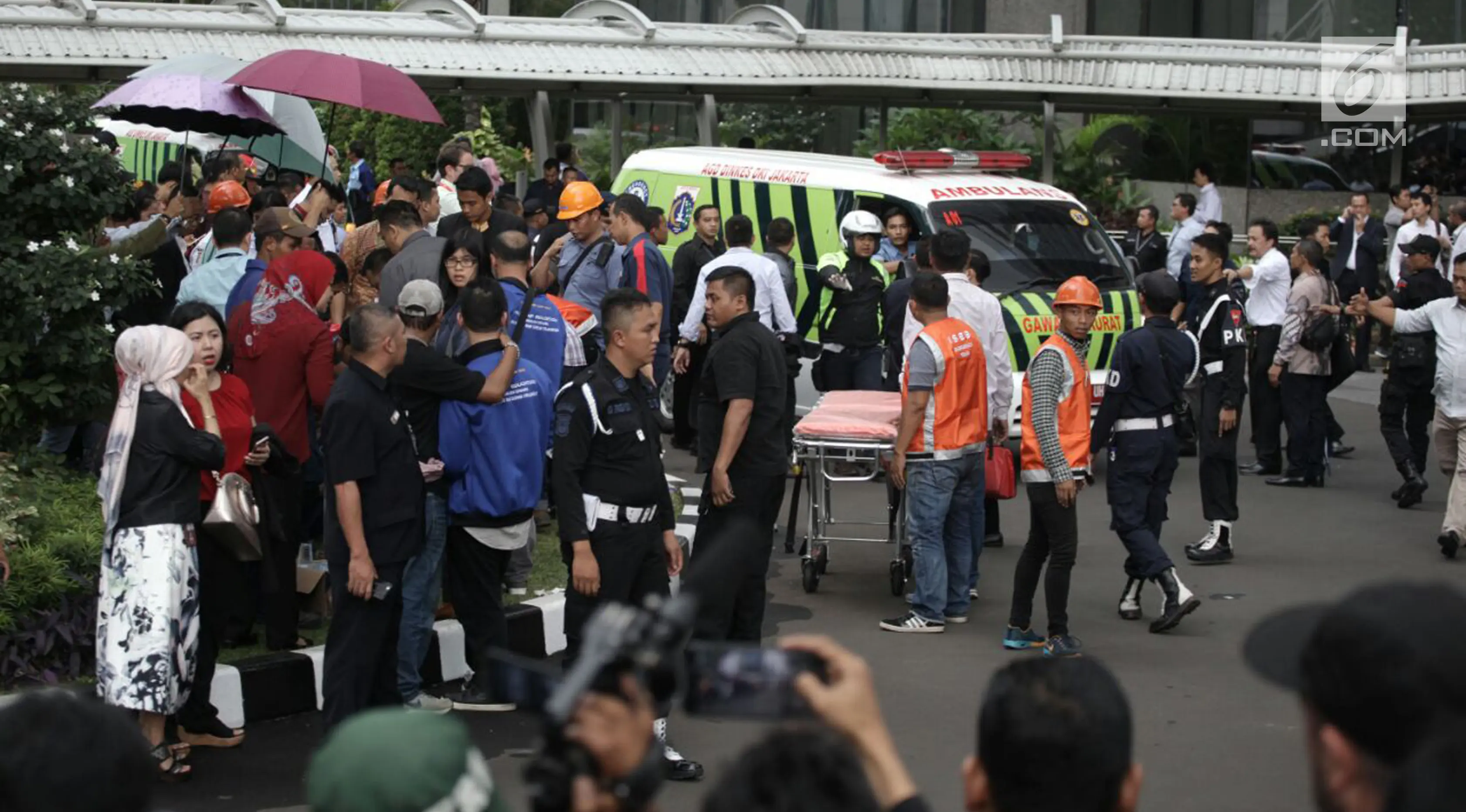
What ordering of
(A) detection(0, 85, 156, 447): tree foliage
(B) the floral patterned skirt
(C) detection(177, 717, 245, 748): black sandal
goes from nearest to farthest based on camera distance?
(B) the floral patterned skirt → (C) detection(177, 717, 245, 748): black sandal → (A) detection(0, 85, 156, 447): tree foliage

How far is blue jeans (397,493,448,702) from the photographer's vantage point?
288 inches

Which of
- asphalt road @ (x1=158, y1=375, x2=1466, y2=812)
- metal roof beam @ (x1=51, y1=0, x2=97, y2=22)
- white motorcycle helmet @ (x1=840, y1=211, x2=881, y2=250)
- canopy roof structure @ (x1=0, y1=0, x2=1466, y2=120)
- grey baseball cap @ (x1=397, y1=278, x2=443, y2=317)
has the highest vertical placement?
metal roof beam @ (x1=51, y1=0, x2=97, y2=22)

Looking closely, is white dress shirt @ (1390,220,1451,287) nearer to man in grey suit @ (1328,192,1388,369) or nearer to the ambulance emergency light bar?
man in grey suit @ (1328,192,1388,369)

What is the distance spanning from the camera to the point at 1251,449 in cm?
1481

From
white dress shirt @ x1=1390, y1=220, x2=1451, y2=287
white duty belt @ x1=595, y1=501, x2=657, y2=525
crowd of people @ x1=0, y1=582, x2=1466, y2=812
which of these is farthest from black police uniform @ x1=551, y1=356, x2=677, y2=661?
white dress shirt @ x1=1390, y1=220, x2=1451, y2=287

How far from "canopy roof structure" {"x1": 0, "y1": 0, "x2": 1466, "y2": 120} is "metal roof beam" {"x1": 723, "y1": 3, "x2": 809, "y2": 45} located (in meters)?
0.02

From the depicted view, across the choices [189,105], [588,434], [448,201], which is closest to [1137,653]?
[588,434]

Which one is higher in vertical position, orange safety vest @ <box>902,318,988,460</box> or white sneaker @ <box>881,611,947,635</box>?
orange safety vest @ <box>902,318,988,460</box>

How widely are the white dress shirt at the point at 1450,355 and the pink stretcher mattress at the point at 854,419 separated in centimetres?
341

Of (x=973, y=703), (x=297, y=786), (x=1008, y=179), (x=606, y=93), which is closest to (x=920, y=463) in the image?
(x=973, y=703)

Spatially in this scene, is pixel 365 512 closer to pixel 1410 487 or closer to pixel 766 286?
pixel 766 286

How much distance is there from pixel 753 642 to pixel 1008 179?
779 cm

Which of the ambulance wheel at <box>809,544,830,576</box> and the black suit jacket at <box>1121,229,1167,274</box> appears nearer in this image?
the ambulance wheel at <box>809,544,830,576</box>

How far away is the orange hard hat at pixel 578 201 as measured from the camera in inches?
434
